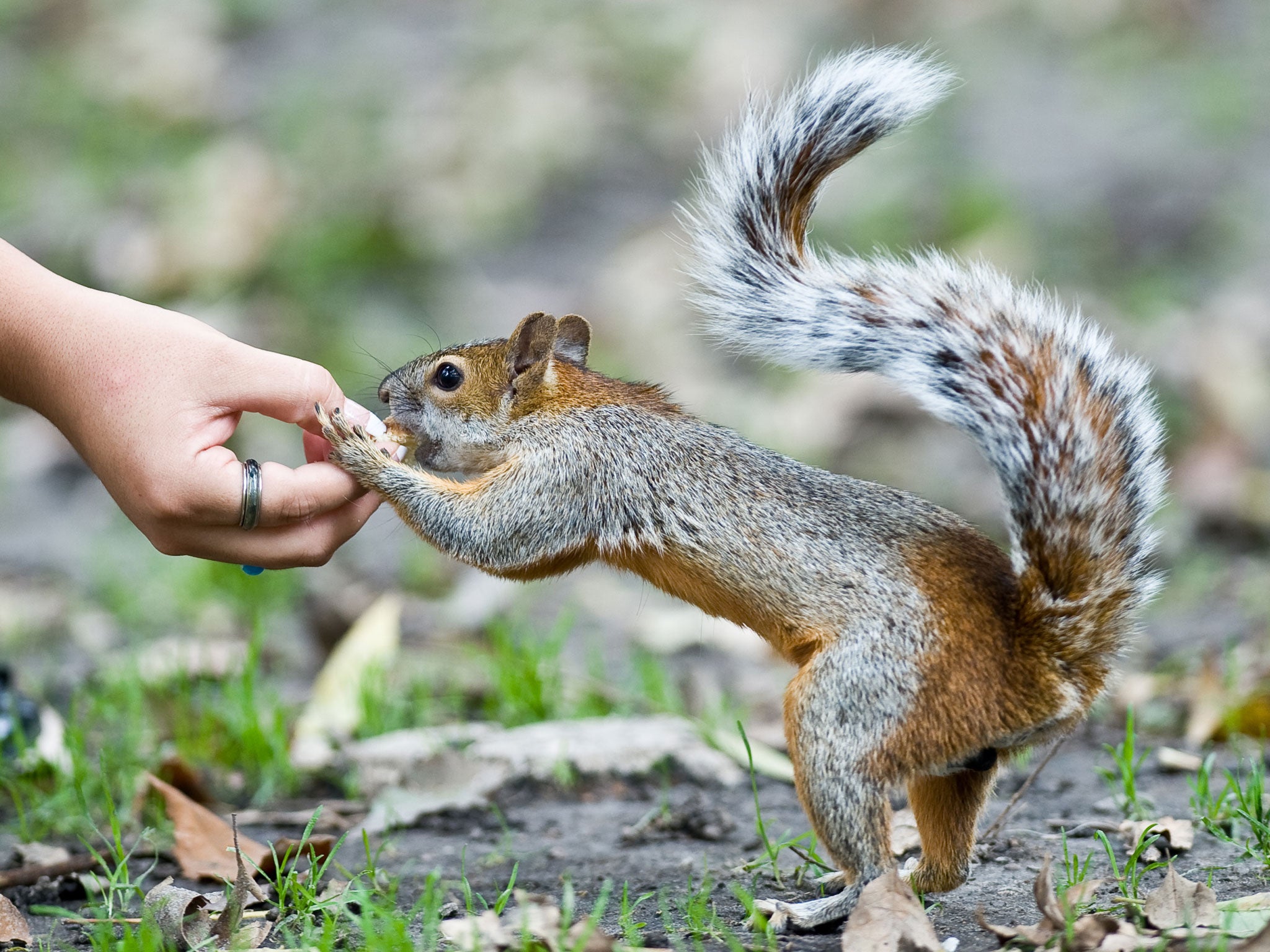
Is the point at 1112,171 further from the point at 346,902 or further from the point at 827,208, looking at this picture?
the point at 346,902

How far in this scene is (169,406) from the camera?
2066 mm

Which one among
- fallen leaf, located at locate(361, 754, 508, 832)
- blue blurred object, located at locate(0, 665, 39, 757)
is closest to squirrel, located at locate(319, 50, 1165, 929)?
fallen leaf, located at locate(361, 754, 508, 832)

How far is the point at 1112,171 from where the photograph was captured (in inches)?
250

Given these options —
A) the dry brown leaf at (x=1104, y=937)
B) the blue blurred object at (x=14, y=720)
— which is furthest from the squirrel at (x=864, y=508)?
the blue blurred object at (x=14, y=720)

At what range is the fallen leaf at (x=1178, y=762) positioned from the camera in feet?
8.64

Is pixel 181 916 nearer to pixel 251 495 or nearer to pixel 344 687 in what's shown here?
pixel 251 495

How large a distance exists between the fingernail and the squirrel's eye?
0.48 feet

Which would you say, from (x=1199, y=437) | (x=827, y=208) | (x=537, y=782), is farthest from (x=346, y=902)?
(x=827, y=208)

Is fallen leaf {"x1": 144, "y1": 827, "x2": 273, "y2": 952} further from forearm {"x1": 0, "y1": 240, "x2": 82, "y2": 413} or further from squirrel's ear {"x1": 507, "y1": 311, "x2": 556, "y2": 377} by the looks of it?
squirrel's ear {"x1": 507, "y1": 311, "x2": 556, "y2": 377}

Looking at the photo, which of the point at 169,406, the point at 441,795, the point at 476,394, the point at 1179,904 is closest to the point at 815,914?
the point at 1179,904

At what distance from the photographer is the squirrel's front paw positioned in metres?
2.28

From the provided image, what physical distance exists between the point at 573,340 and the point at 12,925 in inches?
54.2

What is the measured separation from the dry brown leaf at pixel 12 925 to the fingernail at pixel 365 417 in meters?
0.91

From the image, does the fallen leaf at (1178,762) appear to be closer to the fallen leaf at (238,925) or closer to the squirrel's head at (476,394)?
the squirrel's head at (476,394)
